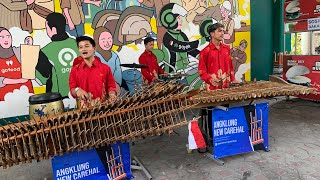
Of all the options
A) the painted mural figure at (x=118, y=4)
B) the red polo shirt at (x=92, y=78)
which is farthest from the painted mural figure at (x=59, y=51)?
the red polo shirt at (x=92, y=78)

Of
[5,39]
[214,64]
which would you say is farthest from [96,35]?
[214,64]

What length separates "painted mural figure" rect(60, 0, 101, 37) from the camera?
5.29 meters

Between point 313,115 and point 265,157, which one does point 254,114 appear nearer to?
point 265,157

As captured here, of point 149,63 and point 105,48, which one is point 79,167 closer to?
point 149,63

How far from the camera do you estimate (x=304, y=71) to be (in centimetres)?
620

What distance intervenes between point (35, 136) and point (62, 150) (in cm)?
25

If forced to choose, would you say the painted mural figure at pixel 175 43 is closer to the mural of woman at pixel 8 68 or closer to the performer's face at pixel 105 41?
the performer's face at pixel 105 41

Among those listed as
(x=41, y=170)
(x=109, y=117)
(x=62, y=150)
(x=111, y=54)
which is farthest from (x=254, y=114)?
(x=111, y=54)

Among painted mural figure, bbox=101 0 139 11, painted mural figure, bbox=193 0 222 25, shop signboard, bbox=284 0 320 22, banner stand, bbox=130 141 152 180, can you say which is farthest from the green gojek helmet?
banner stand, bbox=130 141 152 180

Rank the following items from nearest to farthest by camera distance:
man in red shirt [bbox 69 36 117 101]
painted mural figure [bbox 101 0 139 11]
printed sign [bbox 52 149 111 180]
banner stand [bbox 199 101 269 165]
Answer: printed sign [bbox 52 149 111 180]
man in red shirt [bbox 69 36 117 101]
banner stand [bbox 199 101 269 165]
painted mural figure [bbox 101 0 139 11]

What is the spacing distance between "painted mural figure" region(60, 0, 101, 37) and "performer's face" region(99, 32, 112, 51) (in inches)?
15.8

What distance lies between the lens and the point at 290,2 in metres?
6.39

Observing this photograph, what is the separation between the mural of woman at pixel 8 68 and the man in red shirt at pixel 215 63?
3392 mm

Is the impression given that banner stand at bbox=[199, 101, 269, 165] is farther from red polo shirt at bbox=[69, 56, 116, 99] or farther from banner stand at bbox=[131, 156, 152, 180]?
red polo shirt at bbox=[69, 56, 116, 99]
